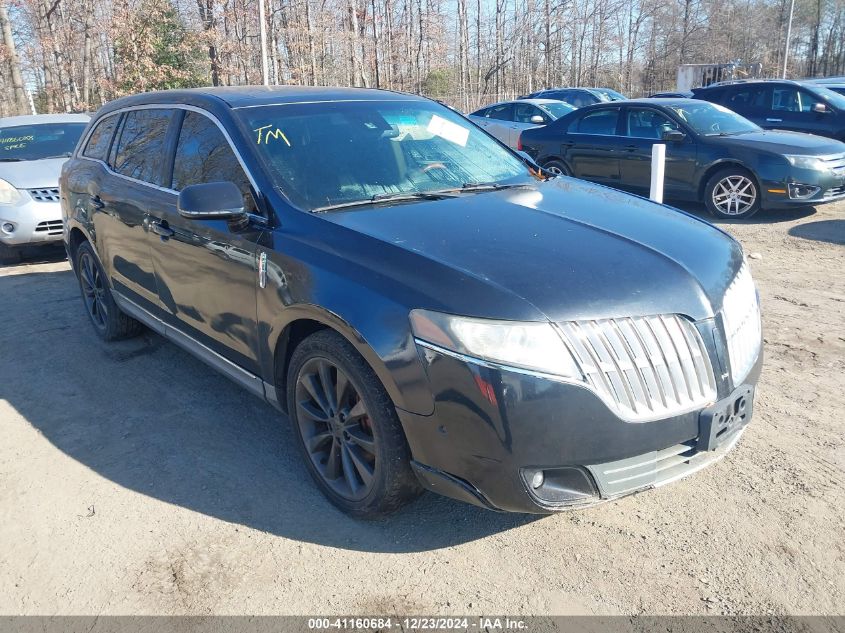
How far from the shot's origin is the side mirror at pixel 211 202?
10.7 feet

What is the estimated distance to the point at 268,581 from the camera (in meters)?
2.80

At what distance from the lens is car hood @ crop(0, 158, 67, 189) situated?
8508mm

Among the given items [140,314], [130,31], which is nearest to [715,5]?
[130,31]

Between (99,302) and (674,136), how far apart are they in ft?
24.7

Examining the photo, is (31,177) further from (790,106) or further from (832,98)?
(832,98)

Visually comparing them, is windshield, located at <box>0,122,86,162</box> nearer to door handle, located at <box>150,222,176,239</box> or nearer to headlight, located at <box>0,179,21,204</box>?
headlight, located at <box>0,179,21,204</box>

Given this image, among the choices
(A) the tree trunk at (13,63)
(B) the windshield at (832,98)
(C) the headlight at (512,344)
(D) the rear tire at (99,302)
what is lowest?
(D) the rear tire at (99,302)

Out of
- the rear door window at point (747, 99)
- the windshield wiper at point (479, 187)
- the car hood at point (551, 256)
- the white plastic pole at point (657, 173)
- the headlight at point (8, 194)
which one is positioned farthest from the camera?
the rear door window at point (747, 99)

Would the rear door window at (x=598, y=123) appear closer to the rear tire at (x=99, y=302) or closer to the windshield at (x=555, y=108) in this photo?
the windshield at (x=555, y=108)

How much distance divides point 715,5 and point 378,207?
180 ft

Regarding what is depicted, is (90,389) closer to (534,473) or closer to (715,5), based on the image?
(534,473)

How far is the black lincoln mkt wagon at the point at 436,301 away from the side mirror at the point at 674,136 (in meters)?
6.06

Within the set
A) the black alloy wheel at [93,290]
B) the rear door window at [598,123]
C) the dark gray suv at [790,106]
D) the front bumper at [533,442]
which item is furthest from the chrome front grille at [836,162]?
the black alloy wheel at [93,290]

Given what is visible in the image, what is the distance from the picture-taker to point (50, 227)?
8359 mm
